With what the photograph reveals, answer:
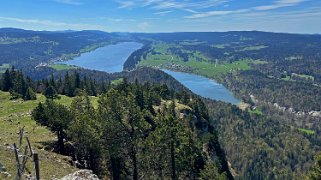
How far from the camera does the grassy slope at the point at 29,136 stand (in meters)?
43.3

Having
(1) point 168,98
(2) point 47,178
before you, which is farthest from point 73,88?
(2) point 47,178

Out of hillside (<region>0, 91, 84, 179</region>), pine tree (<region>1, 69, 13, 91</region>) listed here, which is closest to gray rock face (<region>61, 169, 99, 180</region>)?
hillside (<region>0, 91, 84, 179</region>)

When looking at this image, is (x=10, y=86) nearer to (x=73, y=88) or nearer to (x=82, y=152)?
(x=73, y=88)

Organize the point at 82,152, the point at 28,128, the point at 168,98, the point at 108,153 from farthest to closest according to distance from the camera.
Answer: the point at 168,98, the point at 28,128, the point at 82,152, the point at 108,153

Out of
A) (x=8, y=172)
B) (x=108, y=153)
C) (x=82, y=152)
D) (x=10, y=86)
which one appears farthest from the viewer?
(x=10, y=86)

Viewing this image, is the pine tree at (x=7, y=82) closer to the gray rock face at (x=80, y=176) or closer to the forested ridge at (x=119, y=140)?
the forested ridge at (x=119, y=140)

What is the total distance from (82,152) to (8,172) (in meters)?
23.1

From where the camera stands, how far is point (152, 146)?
2402 inches

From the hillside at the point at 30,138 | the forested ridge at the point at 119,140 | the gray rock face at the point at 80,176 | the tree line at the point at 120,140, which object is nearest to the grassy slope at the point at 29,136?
the hillside at the point at 30,138

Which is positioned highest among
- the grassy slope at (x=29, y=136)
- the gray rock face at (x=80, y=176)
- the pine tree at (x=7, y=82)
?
the gray rock face at (x=80, y=176)

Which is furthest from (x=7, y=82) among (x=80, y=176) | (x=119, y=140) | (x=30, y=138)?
(x=80, y=176)

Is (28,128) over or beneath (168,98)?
over

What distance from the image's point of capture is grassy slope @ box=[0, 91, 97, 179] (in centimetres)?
4334

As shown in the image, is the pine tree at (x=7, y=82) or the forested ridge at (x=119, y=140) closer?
the forested ridge at (x=119, y=140)
